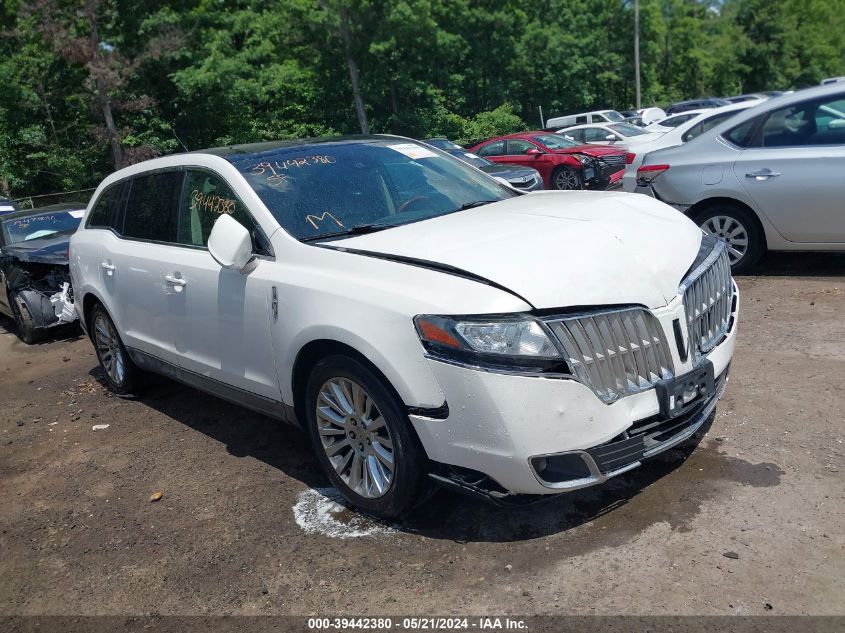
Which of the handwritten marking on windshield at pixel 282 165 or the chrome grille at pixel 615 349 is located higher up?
the handwritten marking on windshield at pixel 282 165

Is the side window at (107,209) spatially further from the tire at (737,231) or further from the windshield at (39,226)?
the tire at (737,231)

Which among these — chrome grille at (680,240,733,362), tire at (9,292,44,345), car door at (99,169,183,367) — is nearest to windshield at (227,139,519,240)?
car door at (99,169,183,367)

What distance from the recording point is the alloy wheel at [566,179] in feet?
53.0

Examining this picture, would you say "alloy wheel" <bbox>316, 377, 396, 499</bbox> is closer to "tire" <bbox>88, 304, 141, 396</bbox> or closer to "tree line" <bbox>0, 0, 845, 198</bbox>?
"tire" <bbox>88, 304, 141, 396</bbox>

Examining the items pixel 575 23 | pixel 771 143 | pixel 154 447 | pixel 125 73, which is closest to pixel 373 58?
pixel 125 73

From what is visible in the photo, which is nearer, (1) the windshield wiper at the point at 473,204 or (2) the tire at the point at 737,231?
(1) the windshield wiper at the point at 473,204

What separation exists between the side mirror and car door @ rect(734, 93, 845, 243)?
4.88m

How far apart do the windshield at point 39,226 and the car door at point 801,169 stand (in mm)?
7711

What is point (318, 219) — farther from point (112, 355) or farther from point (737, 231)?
point (737, 231)

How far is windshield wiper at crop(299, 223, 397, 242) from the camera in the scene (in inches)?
157

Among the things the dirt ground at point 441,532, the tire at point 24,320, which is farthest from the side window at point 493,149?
the dirt ground at point 441,532

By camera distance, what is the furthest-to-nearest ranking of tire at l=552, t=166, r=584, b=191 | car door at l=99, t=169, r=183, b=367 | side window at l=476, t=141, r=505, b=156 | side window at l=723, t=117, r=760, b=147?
side window at l=476, t=141, r=505, b=156, tire at l=552, t=166, r=584, b=191, side window at l=723, t=117, r=760, b=147, car door at l=99, t=169, r=183, b=367

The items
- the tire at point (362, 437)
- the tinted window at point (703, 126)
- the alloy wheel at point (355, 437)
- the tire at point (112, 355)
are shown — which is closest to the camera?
the tire at point (362, 437)

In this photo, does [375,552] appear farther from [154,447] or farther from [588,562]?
[154,447]
